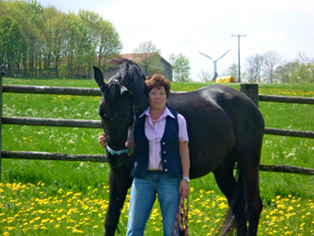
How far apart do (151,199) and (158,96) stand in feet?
2.72

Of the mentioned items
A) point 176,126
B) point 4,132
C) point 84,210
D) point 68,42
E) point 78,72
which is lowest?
point 84,210

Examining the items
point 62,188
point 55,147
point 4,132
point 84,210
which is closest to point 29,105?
point 4,132

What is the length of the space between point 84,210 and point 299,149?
5459 mm

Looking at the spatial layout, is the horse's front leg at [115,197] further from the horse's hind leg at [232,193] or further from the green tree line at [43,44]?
the green tree line at [43,44]

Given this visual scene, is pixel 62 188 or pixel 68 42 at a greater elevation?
pixel 68 42

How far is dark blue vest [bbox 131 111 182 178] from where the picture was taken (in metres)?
2.21

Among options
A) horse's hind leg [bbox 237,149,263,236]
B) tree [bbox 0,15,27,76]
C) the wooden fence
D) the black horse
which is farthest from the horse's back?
tree [bbox 0,15,27,76]

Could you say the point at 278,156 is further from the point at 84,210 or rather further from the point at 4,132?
the point at 4,132

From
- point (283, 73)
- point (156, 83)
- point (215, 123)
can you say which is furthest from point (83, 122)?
point (283, 73)

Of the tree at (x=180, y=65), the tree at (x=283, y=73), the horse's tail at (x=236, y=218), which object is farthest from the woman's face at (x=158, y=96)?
the tree at (x=180, y=65)

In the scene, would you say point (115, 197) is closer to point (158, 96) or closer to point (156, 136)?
point (156, 136)

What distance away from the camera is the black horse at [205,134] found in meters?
2.15

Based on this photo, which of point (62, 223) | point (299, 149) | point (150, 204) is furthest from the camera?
point (299, 149)

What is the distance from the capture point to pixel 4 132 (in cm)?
811
